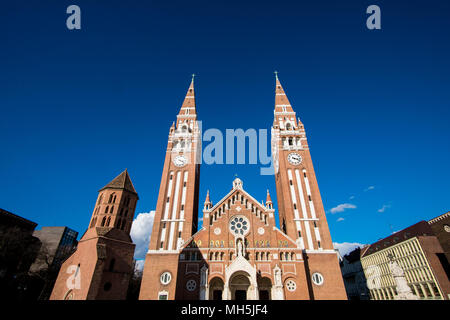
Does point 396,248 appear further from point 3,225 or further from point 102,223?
point 3,225

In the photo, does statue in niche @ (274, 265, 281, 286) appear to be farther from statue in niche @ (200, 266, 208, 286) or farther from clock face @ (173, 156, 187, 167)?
clock face @ (173, 156, 187, 167)

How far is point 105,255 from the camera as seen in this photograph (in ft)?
88.6

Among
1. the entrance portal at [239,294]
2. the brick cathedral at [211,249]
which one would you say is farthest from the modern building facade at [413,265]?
the entrance portal at [239,294]

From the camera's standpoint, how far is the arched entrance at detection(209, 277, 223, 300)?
30938 millimetres

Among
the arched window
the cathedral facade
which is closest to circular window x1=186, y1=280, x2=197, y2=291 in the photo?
the cathedral facade

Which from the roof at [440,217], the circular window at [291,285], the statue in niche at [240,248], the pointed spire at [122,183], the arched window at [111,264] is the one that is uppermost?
the pointed spire at [122,183]

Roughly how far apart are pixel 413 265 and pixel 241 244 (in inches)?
1554

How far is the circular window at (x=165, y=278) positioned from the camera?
31031mm

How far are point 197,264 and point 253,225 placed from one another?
32.7 feet

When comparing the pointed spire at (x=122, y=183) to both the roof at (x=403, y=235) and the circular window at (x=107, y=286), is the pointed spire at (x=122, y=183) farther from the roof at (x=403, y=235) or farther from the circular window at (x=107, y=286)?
the roof at (x=403, y=235)

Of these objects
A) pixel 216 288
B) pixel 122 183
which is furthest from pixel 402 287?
pixel 122 183

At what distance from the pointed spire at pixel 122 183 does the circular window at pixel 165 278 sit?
516 inches

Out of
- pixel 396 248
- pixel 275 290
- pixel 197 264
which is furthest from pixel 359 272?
pixel 197 264
